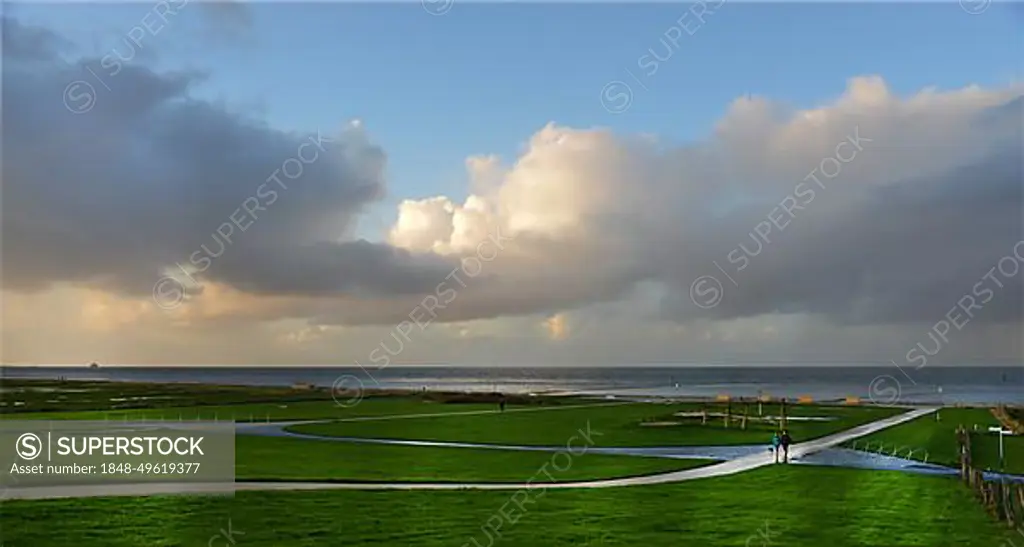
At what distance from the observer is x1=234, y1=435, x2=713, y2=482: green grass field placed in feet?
120

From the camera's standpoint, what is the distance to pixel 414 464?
4053 cm

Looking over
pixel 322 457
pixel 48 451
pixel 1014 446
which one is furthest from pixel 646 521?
pixel 1014 446

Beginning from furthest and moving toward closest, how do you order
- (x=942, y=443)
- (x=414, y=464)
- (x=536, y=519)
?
(x=942, y=443), (x=414, y=464), (x=536, y=519)

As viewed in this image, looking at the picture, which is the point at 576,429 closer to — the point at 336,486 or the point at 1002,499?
the point at 336,486

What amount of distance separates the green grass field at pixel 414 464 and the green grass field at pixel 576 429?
7771 mm

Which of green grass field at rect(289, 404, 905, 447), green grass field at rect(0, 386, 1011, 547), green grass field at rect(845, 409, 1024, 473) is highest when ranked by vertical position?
green grass field at rect(0, 386, 1011, 547)

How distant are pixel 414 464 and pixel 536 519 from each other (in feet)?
46.7

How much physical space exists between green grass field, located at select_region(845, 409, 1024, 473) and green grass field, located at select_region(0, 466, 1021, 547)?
13.8 meters

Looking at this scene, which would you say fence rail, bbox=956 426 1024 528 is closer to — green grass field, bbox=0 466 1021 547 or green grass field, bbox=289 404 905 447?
green grass field, bbox=0 466 1021 547

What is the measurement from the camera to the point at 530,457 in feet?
148

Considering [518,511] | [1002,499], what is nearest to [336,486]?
[518,511]

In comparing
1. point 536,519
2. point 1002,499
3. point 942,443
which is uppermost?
point 1002,499

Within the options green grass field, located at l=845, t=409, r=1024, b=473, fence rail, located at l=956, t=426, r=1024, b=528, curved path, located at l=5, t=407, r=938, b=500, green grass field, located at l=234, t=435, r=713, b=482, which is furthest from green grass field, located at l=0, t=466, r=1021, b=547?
green grass field, located at l=845, t=409, r=1024, b=473

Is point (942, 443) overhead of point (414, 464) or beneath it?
beneath
